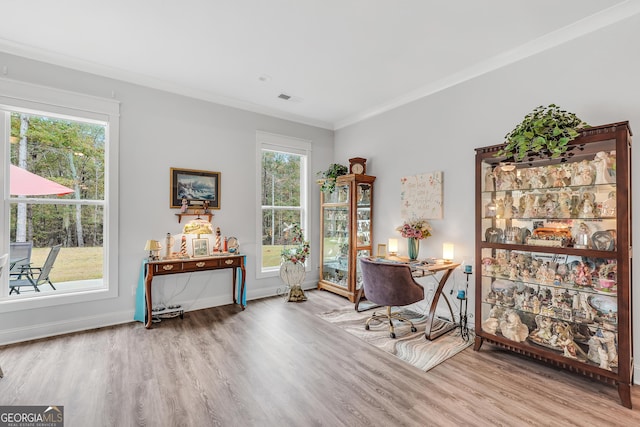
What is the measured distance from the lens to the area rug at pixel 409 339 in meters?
2.77

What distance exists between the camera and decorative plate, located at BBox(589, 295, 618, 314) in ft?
7.35

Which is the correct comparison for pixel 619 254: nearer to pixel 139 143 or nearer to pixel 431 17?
pixel 431 17

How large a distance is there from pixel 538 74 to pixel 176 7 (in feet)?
11.2

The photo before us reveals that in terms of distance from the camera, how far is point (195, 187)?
4.09 metres

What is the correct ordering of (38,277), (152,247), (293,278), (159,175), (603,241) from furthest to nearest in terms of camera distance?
(293,278), (159,175), (152,247), (38,277), (603,241)

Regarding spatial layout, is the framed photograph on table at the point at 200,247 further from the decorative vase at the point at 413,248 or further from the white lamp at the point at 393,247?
the decorative vase at the point at 413,248

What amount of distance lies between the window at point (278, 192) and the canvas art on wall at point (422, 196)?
175 cm

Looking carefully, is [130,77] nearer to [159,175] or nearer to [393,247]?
[159,175]

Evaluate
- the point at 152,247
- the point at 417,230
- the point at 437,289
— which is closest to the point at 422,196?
the point at 417,230

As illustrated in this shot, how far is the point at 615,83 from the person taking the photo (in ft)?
8.21

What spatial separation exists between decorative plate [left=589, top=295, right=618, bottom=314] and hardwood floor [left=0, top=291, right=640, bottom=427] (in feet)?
1.98

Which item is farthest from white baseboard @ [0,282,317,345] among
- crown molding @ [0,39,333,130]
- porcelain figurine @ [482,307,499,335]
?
porcelain figurine @ [482,307,499,335]

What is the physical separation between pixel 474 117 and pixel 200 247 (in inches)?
149

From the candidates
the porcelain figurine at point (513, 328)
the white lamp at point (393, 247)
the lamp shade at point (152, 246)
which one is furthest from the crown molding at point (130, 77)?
the porcelain figurine at point (513, 328)
